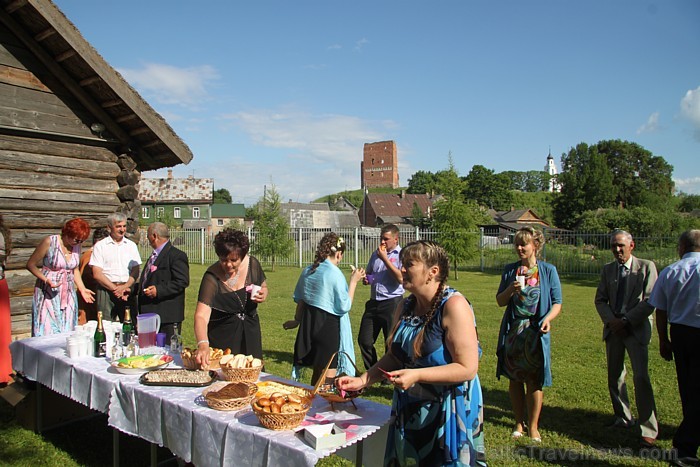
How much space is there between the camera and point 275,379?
12.2 feet

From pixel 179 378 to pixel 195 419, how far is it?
23.3 inches

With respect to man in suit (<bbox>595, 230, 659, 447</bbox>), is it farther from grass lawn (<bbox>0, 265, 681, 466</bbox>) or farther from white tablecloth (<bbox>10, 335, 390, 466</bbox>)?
white tablecloth (<bbox>10, 335, 390, 466</bbox>)

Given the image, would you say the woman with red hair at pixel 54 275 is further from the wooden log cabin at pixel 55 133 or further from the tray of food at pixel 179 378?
the tray of food at pixel 179 378

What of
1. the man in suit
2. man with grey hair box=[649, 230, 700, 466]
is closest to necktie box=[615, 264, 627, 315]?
the man in suit

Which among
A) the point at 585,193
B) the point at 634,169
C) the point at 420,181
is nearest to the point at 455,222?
the point at 585,193

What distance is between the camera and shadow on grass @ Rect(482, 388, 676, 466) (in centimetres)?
446

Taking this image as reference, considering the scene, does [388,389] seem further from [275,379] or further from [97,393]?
[97,393]

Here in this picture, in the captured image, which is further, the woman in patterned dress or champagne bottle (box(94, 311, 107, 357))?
the woman in patterned dress

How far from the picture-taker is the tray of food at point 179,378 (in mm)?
3521

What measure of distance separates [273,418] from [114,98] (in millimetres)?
6209

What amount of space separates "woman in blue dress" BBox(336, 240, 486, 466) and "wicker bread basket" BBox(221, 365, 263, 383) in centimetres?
84

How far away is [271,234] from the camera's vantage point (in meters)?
27.0

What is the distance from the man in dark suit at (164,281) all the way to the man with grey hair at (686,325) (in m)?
4.88

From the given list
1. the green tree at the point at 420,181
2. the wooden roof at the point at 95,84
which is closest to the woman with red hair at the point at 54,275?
the wooden roof at the point at 95,84
